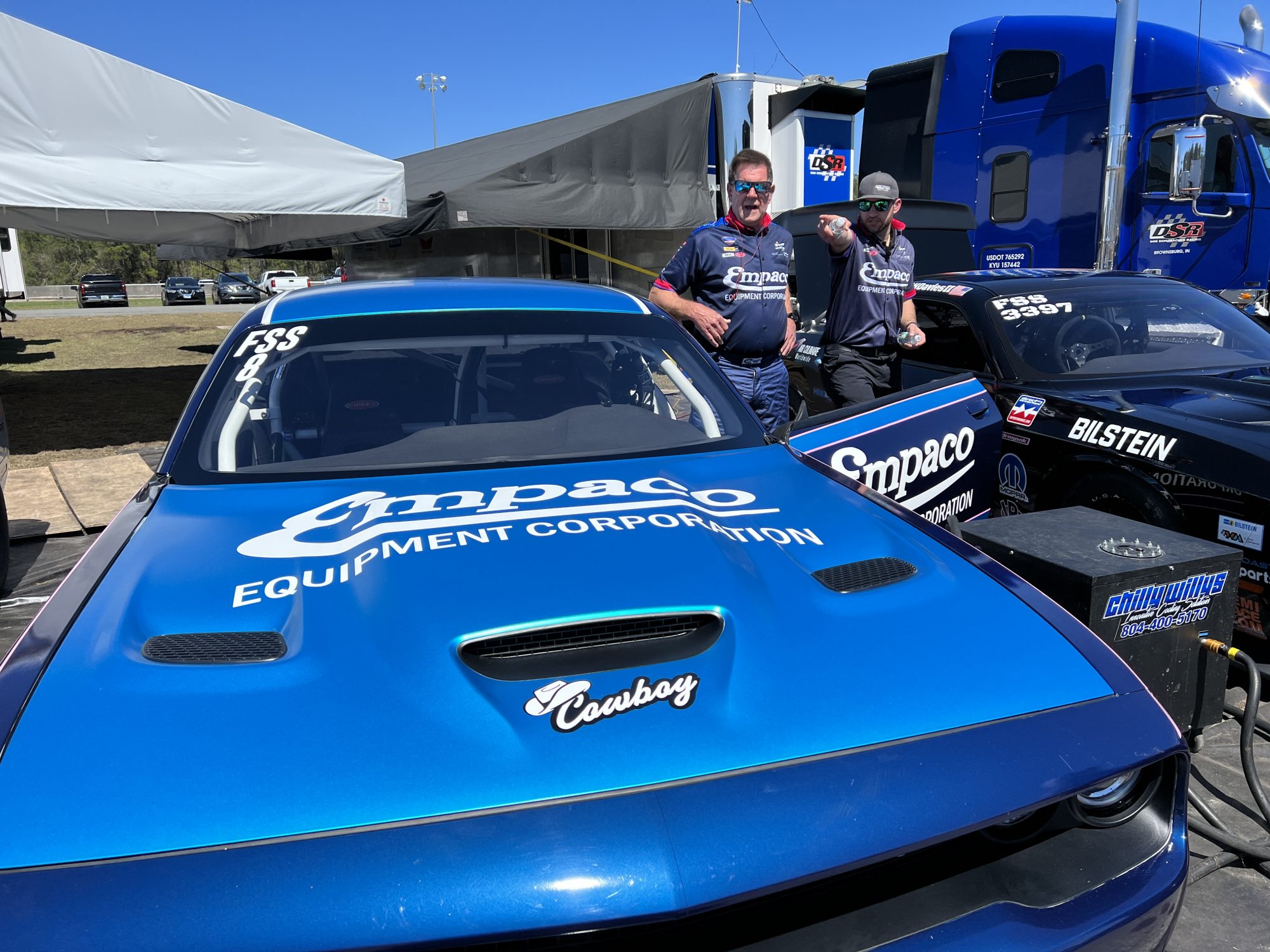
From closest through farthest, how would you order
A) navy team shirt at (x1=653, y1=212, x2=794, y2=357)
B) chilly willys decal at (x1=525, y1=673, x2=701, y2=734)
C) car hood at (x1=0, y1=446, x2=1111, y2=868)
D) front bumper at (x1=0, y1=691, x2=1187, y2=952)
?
1. front bumper at (x1=0, y1=691, x2=1187, y2=952)
2. car hood at (x1=0, y1=446, x2=1111, y2=868)
3. chilly willys decal at (x1=525, y1=673, x2=701, y2=734)
4. navy team shirt at (x1=653, y1=212, x2=794, y2=357)

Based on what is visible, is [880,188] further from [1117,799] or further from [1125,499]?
[1117,799]

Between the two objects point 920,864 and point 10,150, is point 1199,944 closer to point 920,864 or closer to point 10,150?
point 920,864

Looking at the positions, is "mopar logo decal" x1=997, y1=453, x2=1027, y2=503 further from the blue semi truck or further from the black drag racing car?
the blue semi truck

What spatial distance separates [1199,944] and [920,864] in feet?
3.90

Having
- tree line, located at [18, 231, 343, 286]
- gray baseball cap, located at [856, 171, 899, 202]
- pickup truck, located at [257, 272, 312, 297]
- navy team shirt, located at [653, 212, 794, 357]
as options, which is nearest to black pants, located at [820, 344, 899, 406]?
navy team shirt, located at [653, 212, 794, 357]

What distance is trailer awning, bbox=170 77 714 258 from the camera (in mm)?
9680

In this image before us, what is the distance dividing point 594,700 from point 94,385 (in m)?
13.9

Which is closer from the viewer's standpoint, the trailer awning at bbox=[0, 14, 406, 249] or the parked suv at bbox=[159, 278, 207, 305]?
the trailer awning at bbox=[0, 14, 406, 249]

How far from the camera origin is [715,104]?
10297mm

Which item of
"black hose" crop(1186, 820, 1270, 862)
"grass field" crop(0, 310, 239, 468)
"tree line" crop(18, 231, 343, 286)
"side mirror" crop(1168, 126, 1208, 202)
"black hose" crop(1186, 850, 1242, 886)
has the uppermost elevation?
"tree line" crop(18, 231, 343, 286)

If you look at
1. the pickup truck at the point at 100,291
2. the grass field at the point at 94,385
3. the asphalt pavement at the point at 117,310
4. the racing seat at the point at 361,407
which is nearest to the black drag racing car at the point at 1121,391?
the racing seat at the point at 361,407

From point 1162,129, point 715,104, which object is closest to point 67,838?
point 1162,129

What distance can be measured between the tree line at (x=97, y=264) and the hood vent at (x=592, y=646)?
190 feet

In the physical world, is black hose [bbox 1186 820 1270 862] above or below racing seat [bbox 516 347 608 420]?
below
